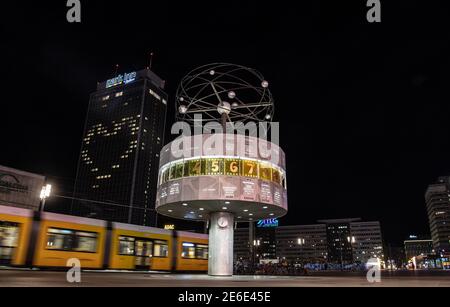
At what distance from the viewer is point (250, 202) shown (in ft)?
84.6

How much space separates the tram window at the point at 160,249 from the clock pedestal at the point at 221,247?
413 centimetres

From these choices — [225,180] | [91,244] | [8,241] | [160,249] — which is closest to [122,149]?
[160,249]

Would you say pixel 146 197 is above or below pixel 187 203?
above

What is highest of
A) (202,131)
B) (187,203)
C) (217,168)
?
(202,131)

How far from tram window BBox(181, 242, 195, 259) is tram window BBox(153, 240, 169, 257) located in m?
1.85

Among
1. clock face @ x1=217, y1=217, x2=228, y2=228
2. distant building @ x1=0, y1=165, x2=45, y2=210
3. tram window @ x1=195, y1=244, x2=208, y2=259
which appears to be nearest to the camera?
clock face @ x1=217, y1=217, x2=228, y2=228

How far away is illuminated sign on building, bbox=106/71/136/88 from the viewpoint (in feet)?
614

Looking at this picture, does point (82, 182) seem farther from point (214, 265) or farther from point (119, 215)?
point (214, 265)

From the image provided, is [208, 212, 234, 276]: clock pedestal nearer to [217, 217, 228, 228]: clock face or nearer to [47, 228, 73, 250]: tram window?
[217, 217, 228, 228]: clock face

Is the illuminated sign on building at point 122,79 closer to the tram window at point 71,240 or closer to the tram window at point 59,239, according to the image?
the tram window at point 71,240

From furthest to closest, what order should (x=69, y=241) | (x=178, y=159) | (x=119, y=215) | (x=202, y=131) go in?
(x=119, y=215)
(x=202, y=131)
(x=178, y=159)
(x=69, y=241)

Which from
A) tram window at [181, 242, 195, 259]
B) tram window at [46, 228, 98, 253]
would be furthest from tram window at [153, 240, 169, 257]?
tram window at [46, 228, 98, 253]

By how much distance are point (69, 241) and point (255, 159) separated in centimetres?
1454
